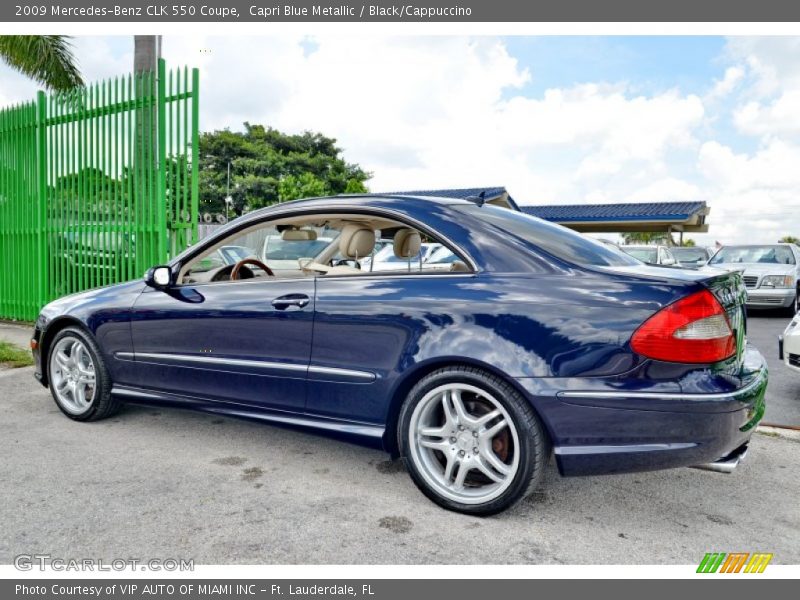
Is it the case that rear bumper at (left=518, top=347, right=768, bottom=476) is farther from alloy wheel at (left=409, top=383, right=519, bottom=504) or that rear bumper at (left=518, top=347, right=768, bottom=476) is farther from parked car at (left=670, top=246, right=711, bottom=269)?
parked car at (left=670, top=246, right=711, bottom=269)

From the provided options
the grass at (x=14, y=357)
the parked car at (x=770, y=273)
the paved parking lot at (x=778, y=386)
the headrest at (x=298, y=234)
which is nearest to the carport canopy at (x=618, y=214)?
the parked car at (x=770, y=273)

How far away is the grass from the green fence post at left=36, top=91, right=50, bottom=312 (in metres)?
1.95

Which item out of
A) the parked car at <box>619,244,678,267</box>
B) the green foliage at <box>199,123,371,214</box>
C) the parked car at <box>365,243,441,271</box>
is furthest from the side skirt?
the green foliage at <box>199,123,371,214</box>

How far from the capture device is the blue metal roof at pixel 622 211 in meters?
23.9

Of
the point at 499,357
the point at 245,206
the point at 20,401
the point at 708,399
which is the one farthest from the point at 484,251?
the point at 245,206

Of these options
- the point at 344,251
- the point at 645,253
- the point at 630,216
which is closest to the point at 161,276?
the point at 344,251

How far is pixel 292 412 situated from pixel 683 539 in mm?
1968

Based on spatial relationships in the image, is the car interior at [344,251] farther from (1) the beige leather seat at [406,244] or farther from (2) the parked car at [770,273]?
(2) the parked car at [770,273]

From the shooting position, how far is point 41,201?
341 inches

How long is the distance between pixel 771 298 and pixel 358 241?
33.6 feet

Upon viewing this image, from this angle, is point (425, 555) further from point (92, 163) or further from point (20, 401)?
point (92, 163)

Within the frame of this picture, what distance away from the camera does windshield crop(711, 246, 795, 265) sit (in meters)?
12.0

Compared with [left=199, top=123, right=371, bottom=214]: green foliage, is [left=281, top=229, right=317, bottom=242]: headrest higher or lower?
lower

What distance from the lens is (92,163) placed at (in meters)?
7.95
